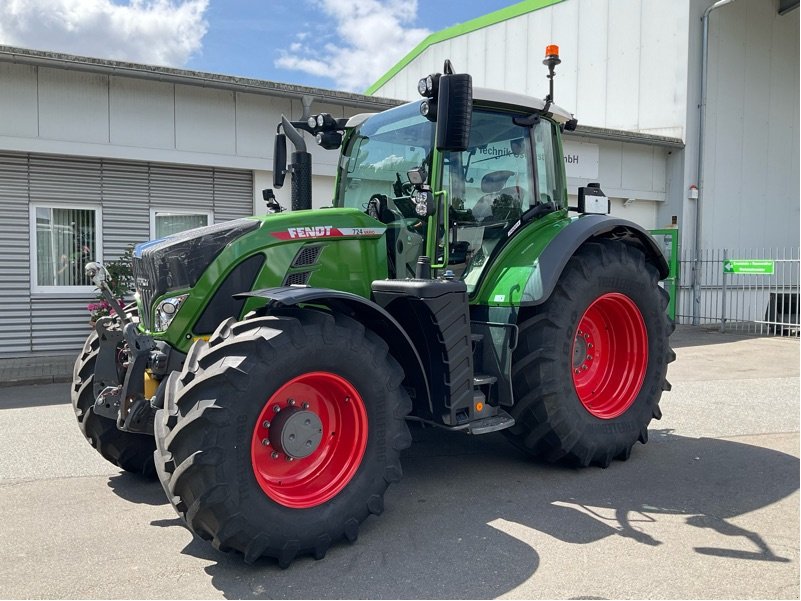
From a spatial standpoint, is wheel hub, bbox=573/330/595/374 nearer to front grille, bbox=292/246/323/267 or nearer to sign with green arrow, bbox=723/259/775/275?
front grille, bbox=292/246/323/267

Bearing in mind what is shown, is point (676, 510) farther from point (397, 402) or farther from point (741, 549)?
point (397, 402)

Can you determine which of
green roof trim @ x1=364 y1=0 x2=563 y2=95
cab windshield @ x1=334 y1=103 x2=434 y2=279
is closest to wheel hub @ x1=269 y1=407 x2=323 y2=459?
cab windshield @ x1=334 y1=103 x2=434 y2=279

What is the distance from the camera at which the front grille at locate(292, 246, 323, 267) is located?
399cm

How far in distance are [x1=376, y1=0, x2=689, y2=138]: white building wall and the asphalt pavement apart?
1133cm

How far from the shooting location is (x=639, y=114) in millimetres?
15781

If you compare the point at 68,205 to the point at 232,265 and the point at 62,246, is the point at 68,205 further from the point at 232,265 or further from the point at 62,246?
the point at 232,265

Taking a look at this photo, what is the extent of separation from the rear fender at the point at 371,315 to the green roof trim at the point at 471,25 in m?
16.1

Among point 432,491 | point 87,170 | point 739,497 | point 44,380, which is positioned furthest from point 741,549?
point 87,170

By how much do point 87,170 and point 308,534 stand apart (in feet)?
29.3

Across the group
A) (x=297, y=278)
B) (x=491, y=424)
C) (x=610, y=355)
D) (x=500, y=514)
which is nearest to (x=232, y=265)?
(x=297, y=278)

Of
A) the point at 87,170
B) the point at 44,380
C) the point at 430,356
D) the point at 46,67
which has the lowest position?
the point at 44,380

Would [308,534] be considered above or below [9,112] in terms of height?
below

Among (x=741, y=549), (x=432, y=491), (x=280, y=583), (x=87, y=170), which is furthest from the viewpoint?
(x=87, y=170)

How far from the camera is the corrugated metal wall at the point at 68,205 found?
10.1 metres
